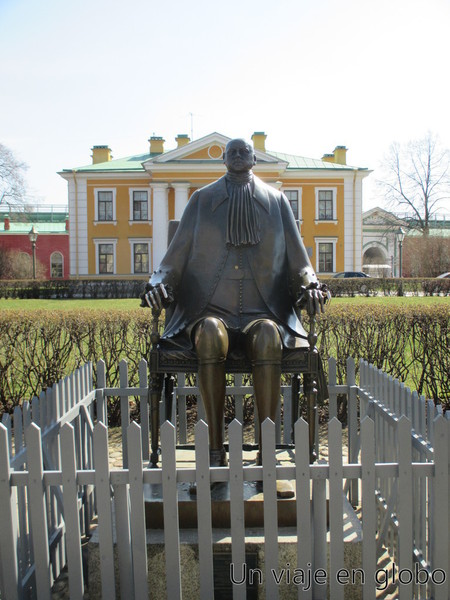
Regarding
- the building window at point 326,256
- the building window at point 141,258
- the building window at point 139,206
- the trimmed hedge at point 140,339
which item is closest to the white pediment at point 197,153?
the building window at point 139,206

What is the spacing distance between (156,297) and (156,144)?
34850mm

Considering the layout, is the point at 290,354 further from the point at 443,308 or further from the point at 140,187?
the point at 140,187

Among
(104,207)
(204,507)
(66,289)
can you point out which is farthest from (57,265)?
(204,507)

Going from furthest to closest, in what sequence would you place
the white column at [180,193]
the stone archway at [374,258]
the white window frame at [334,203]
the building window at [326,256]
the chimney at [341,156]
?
the stone archway at [374,258] < the chimney at [341,156] < the building window at [326,256] < the white window frame at [334,203] < the white column at [180,193]

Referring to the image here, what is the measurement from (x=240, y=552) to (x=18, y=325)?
485cm

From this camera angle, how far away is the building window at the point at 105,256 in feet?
113

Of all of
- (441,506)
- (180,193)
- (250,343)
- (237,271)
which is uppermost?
(180,193)

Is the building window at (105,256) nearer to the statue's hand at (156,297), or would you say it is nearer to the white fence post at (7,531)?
the statue's hand at (156,297)

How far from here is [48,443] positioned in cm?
330

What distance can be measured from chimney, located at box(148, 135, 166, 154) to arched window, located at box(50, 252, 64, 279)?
1029 centimetres

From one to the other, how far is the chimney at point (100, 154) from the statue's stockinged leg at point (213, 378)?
35032 mm

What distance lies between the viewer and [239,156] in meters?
3.71

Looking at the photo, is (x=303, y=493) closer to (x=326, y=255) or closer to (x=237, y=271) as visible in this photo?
(x=237, y=271)

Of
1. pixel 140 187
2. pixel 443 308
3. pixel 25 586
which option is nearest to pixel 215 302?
pixel 25 586
